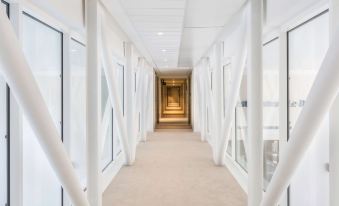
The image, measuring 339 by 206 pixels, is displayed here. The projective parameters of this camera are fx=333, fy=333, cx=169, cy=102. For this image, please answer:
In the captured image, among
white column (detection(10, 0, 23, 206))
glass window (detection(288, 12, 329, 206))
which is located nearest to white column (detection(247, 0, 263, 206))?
glass window (detection(288, 12, 329, 206))

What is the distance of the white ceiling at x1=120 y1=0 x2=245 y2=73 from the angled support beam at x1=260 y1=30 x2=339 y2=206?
2842 mm

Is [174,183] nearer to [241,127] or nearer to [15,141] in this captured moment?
[241,127]

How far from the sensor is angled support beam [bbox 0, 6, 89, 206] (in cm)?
223

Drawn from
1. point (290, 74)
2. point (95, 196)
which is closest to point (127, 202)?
point (95, 196)

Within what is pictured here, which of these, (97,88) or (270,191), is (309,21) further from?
(97,88)

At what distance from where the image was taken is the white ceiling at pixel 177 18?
526 cm

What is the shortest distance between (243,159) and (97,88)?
446 centimetres

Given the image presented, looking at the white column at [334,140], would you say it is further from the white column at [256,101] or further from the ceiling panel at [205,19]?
the ceiling panel at [205,19]

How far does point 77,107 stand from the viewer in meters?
5.64

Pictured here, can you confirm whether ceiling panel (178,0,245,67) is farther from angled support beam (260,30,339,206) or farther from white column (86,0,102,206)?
angled support beam (260,30,339,206)

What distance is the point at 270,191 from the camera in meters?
3.53

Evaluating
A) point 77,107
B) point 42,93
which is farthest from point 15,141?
point 77,107

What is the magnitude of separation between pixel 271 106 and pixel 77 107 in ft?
10.7

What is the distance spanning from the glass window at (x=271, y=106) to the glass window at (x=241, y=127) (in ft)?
5.50
